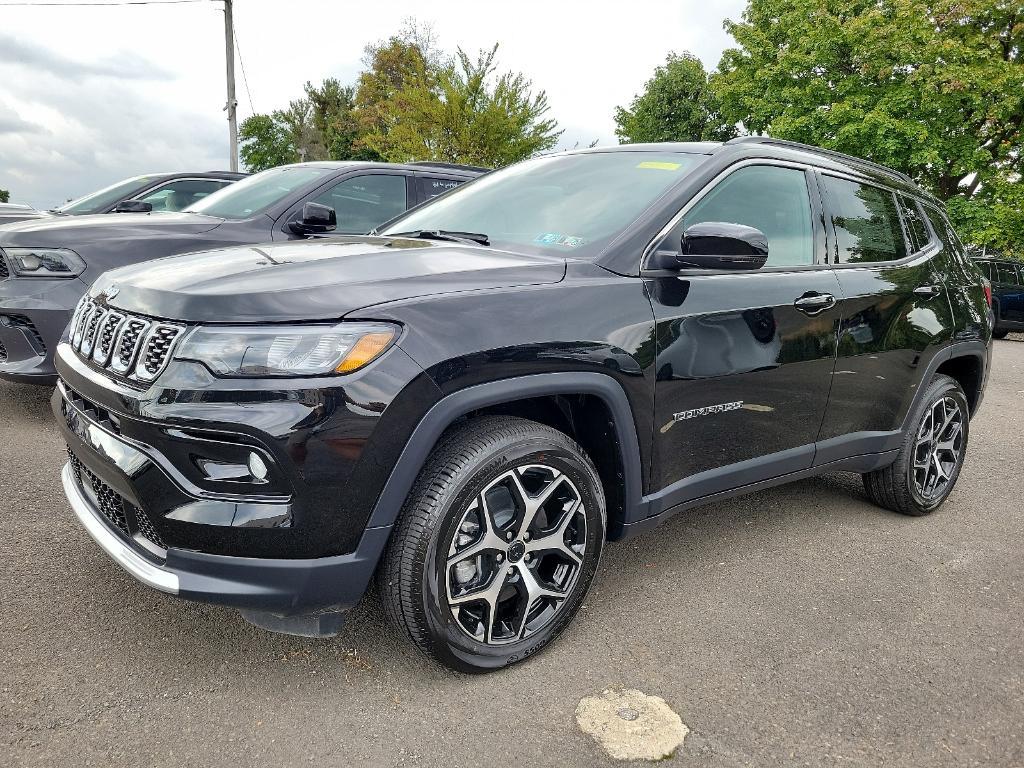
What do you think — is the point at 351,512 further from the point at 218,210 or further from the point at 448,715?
the point at 218,210

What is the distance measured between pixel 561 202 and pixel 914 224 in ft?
6.91

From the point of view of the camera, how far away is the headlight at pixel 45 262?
4371mm

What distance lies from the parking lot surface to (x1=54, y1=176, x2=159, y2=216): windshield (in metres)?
4.70

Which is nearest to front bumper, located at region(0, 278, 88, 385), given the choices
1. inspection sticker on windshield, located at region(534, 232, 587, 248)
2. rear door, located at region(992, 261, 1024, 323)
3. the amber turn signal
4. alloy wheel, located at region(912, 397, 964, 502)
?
inspection sticker on windshield, located at region(534, 232, 587, 248)

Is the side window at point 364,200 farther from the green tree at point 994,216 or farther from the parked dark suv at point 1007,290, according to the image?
the green tree at point 994,216

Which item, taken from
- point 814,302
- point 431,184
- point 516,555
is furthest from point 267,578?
point 431,184

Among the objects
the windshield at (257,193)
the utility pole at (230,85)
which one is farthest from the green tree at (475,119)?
the windshield at (257,193)

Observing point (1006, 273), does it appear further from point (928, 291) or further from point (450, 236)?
point (450, 236)

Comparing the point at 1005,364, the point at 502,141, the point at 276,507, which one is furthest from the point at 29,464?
the point at 502,141

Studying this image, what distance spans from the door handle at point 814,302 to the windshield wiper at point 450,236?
1.28 metres

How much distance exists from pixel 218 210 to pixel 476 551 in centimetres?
421

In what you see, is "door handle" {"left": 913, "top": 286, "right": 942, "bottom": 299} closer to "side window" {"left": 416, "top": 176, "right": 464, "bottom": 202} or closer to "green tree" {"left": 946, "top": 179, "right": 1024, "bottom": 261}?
"side window" {"left": 416, "top": 176, "right": 464, "bottom": 202}

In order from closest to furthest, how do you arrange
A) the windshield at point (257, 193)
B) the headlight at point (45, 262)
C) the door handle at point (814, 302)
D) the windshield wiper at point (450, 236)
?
1. the windshield wiper at point (450, 236)
2. the door handle at point (814, 302)
3. the headlight at point (45, 262)
4. the windshield at point (257, 193)

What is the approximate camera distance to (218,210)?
18.1ft
